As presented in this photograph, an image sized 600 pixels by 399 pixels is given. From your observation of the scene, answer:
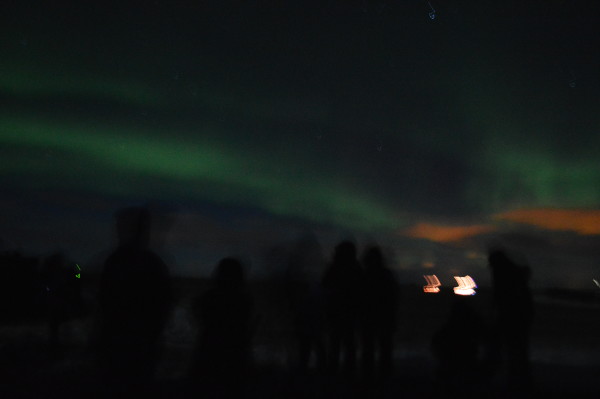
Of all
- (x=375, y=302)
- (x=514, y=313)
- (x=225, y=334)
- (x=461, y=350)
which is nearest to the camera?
(x=225, y=334)

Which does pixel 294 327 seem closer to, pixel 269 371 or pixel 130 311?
pixel 269 371

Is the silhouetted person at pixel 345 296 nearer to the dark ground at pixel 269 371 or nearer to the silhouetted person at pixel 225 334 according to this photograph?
the dark ground at pixel 269 371

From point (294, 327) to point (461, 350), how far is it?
9.64 feet

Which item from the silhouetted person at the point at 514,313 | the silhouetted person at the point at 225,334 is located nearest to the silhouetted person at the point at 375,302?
the silhouetted person at the point at 514,313

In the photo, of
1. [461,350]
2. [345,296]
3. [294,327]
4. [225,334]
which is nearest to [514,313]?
[461,350]

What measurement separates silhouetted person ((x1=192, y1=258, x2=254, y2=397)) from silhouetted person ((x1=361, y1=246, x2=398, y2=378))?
3011 mm

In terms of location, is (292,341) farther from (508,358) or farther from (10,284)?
(10,284)

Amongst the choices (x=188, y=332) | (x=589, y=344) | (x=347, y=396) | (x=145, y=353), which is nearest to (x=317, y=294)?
(x=347, y=396)

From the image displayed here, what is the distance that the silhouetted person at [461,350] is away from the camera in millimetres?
6484

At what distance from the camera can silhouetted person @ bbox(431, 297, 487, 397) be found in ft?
21.3

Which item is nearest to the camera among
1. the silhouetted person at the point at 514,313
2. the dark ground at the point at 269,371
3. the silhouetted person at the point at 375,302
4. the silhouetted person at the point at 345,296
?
the dark ground at the point at 269,371

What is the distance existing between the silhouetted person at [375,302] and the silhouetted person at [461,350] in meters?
1.14

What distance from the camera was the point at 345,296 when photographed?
776cm

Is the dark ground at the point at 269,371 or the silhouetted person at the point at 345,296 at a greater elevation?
the silhouetted person at the point at 345,296
